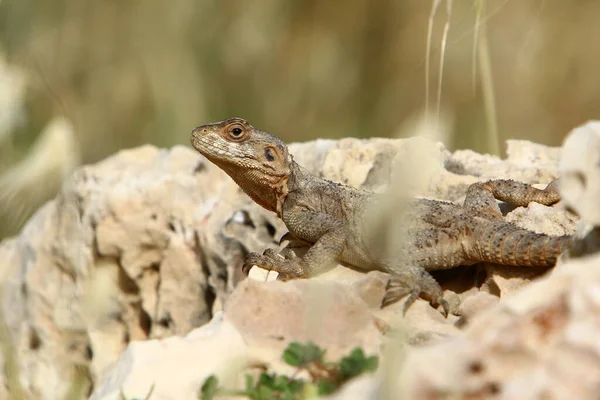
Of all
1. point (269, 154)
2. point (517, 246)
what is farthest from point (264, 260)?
point (517, 246)

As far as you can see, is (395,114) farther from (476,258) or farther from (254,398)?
(254,398)

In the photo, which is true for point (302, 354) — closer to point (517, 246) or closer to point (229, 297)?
point (229, 297)

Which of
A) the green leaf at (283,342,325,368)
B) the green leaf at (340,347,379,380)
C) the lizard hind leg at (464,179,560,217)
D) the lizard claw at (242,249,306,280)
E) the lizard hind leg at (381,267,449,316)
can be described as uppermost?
the green leaf at (340,347,379,380)

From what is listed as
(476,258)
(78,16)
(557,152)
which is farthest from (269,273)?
(78,16)

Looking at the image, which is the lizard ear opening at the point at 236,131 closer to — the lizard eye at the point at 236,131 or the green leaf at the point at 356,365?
the lizard eye at the point at 236,131

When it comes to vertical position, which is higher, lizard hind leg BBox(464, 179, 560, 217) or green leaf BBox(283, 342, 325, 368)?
green leaf BBox(283, 342, 325, 368)

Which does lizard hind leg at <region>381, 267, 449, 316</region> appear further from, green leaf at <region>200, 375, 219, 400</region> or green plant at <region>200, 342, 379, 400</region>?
green leaf at <region>200, 375, 219, 400</region>

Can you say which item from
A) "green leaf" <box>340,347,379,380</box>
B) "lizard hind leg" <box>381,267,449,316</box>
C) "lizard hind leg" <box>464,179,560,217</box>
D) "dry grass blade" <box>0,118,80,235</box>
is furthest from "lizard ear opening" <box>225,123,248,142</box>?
"green leaf" <box>340,347,379,380</box>
